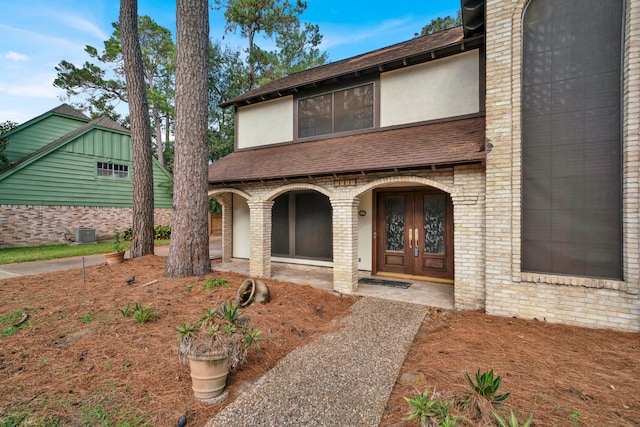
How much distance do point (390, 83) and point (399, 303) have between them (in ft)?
18.1

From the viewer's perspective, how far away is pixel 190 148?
6.26 m

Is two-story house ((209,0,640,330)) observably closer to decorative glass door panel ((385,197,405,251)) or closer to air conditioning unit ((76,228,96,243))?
decorative glass door panel ((385,197,405,251))

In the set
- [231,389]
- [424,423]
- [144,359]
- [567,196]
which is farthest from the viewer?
[567,196]

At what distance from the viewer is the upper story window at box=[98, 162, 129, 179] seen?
14.1 m

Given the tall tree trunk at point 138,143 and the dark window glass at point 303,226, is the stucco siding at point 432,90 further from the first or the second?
the tall tree trunk at point 138,143

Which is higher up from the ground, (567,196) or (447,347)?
(567,196)

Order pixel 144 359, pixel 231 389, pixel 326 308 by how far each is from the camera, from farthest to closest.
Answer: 1. pixel 326 308
2. pixel 144 359
3. pixel 231 389

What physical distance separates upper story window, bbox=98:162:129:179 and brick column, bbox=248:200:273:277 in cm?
1188

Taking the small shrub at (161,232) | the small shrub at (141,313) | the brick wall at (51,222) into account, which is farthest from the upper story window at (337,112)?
the brick wall at (51,222)

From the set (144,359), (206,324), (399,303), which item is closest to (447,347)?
(399,303)

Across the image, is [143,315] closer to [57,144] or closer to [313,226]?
[313,226]

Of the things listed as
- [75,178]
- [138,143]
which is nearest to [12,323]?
[138,143]

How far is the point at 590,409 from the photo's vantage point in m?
2.38

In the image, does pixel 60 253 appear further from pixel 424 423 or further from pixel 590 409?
pixel 590 409
